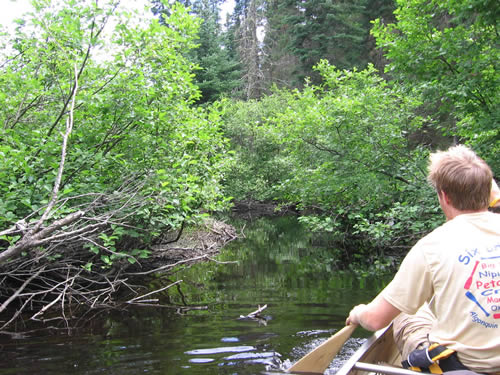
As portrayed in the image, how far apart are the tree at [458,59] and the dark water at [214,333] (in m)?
3.56

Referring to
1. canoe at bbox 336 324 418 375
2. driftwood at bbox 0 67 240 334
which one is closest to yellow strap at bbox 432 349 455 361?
canoe at bbox 336 324 418 375

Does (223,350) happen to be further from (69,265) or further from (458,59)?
(458,59)

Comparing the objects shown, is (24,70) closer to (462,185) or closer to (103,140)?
(103,140)

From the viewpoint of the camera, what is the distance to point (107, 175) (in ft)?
23.8

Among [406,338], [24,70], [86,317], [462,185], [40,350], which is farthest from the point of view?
[24,70]

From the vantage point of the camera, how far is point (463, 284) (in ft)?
6.42

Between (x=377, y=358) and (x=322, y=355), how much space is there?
0.74 metres

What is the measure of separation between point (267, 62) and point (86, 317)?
99.4ft

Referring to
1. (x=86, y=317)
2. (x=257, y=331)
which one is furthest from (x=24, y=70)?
(x=257, y=331)

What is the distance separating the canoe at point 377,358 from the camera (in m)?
2.34

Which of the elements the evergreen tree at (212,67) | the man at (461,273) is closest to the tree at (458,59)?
the man at (461,273)

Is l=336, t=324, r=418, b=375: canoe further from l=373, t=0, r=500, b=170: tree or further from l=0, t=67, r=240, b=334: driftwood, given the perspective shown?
l=373, t=0, r=500, b=170: tree

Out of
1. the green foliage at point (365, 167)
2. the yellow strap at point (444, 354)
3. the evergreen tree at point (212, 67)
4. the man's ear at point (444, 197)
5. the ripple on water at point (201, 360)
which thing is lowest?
the ripple on water at point (201, 360)

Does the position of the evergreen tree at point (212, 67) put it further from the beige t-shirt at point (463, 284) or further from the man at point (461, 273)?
the beige t-shirt at point (463, 284)
